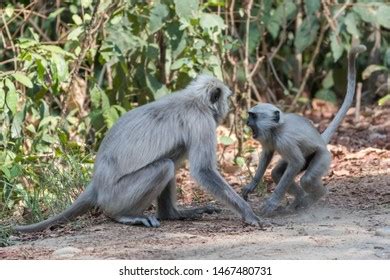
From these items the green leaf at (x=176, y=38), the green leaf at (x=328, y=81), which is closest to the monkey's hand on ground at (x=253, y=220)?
the green leaf at (x=176, y=38)

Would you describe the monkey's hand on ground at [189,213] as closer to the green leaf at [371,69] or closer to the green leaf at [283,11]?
the green leaf at [283,11]

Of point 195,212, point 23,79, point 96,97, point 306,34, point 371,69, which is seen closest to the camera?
point 195,212

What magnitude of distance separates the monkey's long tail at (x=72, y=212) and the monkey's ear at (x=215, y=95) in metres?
1.16

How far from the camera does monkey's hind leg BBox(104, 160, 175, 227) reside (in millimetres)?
6734

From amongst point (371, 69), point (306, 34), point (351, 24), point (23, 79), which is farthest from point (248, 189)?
point (371, 69)

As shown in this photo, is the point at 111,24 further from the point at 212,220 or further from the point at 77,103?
the point at 212,220

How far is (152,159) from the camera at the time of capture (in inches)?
268

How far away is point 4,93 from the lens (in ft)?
25.3

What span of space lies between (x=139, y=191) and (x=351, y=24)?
4.58 meters

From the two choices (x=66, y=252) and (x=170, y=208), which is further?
(x=170, y=208)

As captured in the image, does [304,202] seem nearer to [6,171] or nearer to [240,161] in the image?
[240,161]

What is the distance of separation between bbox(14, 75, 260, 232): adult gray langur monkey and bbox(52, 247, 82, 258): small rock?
95cm
